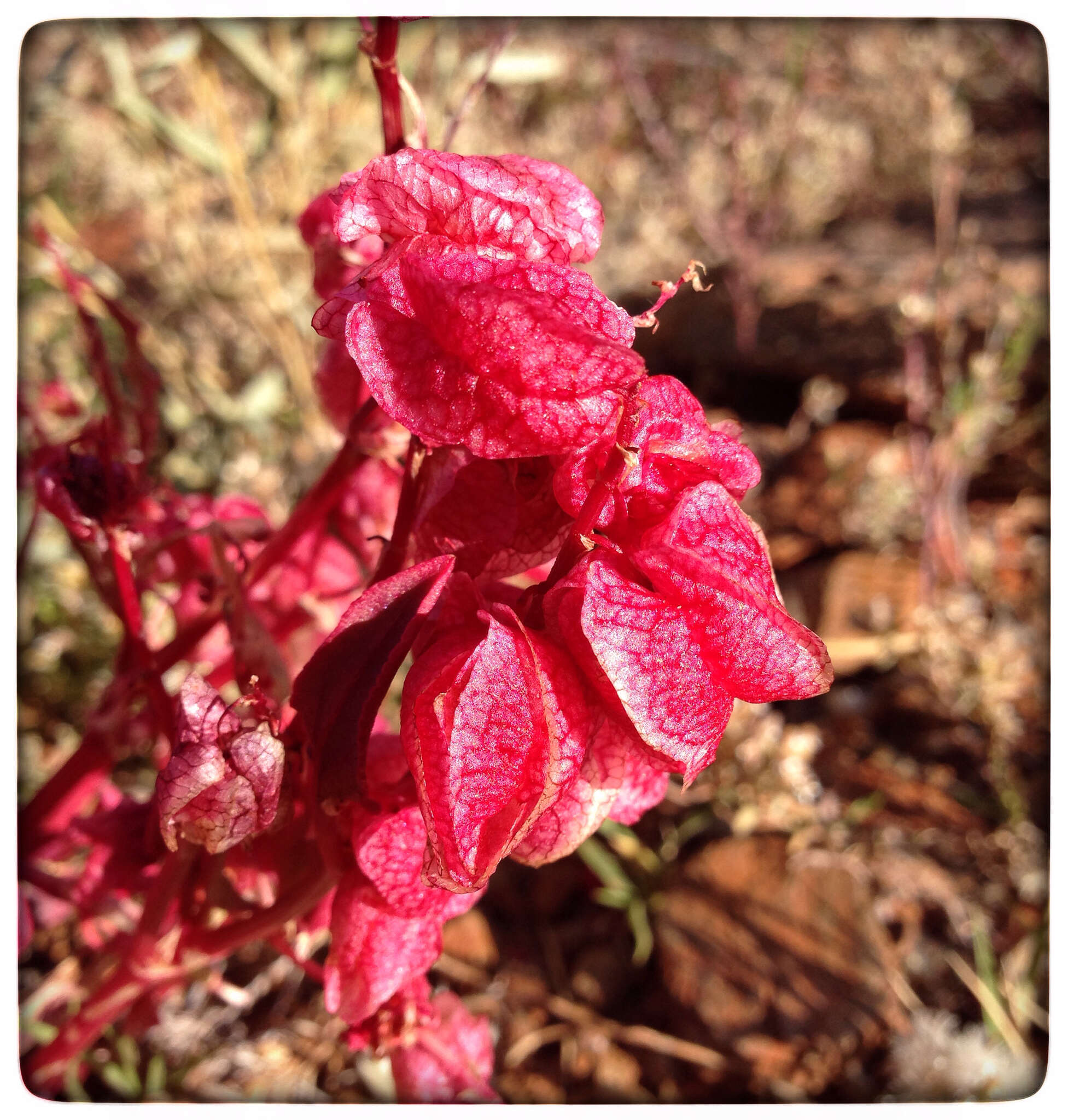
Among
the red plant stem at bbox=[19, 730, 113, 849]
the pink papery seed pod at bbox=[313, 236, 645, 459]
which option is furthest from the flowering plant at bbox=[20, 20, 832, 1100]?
the red plant stem at bbox=[19, 730, 113, 849]

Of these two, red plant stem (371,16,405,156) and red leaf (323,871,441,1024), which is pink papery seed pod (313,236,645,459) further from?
red leaf (323,871,441,1024)

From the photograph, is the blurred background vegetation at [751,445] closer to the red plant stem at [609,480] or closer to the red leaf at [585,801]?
the red plant stem at [609,480]

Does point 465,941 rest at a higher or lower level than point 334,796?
lower

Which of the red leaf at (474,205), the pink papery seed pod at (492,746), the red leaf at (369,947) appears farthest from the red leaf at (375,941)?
the red leaf at (474,205)

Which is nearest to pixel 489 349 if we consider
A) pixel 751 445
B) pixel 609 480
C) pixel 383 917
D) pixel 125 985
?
pixel 609 480
